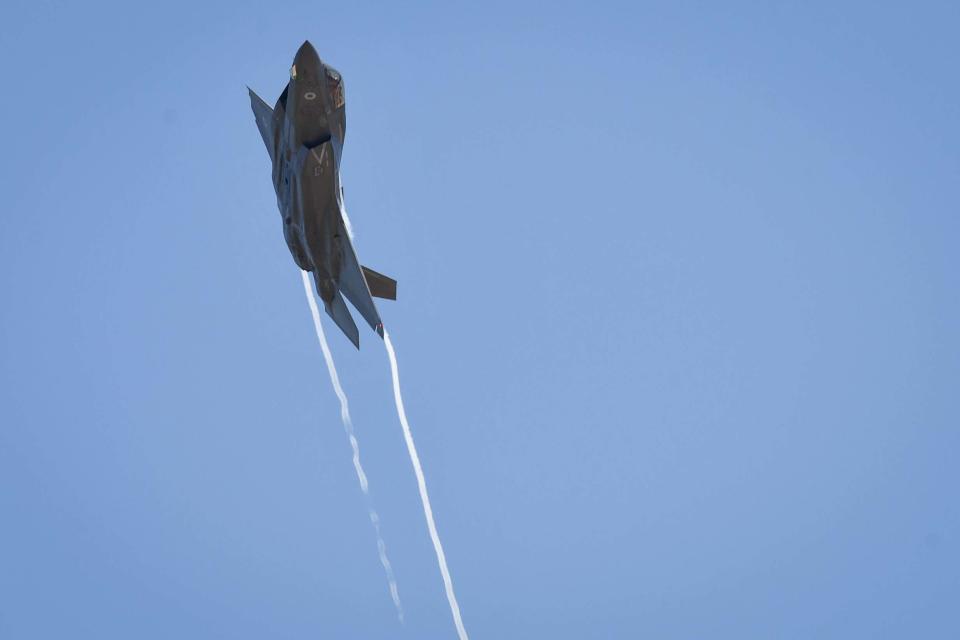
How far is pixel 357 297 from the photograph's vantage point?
50.4 m

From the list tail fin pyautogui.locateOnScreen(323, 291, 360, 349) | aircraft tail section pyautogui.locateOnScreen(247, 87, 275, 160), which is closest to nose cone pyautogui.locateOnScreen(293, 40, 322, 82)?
aircraft tail section pyautogui.locateOnScreen(247, 87, 275, 160)

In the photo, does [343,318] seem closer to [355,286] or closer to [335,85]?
[355,286]

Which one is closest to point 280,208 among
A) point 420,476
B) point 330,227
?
point 330,227

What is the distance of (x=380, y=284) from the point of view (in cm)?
5356

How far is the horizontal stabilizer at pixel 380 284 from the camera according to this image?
53562 millimetres

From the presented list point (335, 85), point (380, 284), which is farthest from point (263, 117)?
point (380, 284)

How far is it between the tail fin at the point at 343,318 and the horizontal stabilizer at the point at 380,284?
4.78ft

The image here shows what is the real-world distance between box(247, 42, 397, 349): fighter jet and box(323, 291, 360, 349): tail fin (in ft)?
0.56

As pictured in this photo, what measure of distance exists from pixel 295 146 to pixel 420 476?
11873mm

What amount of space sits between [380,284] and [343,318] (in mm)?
1954

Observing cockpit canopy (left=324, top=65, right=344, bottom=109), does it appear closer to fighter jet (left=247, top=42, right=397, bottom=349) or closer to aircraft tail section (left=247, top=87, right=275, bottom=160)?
fighter jet (left=247, top=42, right=397, bottom=349)

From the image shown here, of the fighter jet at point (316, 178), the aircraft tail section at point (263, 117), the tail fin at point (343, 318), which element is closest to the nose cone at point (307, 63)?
the fighter jet at point (316, 178)

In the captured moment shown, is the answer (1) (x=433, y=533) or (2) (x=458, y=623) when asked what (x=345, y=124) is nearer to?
(1) (x=433, y=533)

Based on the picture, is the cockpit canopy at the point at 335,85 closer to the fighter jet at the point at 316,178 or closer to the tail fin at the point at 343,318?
the fighter jet at the point at 316,178
